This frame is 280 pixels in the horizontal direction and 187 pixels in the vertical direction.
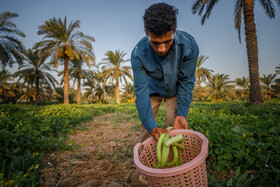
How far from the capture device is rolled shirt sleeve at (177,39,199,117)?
167 centimetres

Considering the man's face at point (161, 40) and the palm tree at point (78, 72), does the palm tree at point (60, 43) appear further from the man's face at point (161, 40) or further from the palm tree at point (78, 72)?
the man's face at point (161, 40)

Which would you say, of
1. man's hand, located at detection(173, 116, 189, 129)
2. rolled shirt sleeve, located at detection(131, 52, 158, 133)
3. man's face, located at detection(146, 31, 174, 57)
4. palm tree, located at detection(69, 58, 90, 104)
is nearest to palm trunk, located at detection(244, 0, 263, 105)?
A: man's hand, located at detection(173, 116, 189, 129)

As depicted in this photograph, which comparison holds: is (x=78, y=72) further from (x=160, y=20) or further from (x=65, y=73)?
(x=160, y=20)

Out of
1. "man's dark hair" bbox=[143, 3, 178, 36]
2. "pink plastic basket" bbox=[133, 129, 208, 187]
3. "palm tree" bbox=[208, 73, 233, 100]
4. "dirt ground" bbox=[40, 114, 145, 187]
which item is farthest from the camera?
"palm tree" bbox=[208, 73, 233, 100]

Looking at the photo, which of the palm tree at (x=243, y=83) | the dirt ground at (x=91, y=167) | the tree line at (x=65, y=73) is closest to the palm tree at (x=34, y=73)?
the tree line at (x=65, y=73)

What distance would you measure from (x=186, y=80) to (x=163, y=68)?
0.40 m

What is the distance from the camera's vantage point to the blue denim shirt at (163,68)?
1559mm

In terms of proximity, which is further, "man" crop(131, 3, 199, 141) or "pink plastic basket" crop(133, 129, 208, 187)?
"man" crop(131, 3, 199, 141)

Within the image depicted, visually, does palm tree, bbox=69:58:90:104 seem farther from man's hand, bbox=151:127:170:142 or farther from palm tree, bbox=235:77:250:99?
palm tree, bbox=235:77:250:99

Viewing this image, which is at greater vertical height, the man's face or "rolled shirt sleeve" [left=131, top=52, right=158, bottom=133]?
the man's face

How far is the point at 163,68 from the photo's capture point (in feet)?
5.37

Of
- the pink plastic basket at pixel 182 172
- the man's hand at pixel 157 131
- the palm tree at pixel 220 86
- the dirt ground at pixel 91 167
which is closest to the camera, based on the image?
the pink plastic basket at pixel 182 172

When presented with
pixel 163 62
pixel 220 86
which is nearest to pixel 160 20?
pixel 163 62

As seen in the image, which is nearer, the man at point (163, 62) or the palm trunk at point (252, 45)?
the man at point (163, 62)
